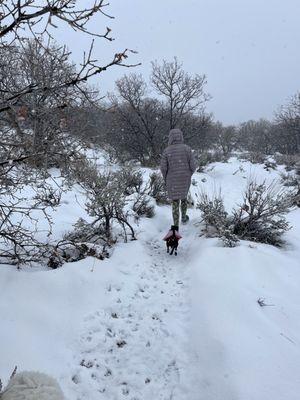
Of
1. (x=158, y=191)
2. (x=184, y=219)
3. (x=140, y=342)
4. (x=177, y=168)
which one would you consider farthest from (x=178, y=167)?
(x=140, y=342)

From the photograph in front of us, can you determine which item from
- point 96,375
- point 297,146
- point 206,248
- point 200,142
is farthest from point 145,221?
point 297,146

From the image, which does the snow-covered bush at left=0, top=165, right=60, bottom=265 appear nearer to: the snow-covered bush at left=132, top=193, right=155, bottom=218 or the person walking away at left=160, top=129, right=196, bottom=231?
the snow-covered bush at left=132, top=193, right=155, bottom=218

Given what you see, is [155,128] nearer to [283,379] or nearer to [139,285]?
[139,285]

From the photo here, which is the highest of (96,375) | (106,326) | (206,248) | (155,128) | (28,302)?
(155,128)

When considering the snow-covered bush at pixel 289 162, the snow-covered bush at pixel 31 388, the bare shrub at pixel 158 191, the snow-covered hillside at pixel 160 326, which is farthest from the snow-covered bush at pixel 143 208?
the snow-covered bush at pixel 289 162

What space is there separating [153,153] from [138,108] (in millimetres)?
2585

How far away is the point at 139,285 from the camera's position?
179 inches

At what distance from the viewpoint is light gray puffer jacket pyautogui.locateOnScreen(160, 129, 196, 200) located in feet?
21.9

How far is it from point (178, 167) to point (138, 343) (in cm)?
384

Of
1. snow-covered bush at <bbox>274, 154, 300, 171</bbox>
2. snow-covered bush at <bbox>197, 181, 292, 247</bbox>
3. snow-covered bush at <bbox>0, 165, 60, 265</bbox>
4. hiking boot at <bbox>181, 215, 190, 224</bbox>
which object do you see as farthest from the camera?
snow-covered bush at <bbox>274, 154, 300, 171</bbox>

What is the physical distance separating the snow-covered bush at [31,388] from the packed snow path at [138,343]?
648 millimetres

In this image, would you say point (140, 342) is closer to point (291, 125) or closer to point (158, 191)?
point (158, 191)

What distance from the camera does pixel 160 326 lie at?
375 centimetres

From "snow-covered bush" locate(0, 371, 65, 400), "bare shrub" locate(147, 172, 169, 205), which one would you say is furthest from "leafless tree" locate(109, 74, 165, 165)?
"snow-covered bush" locate(0, 371, 65, 400)
